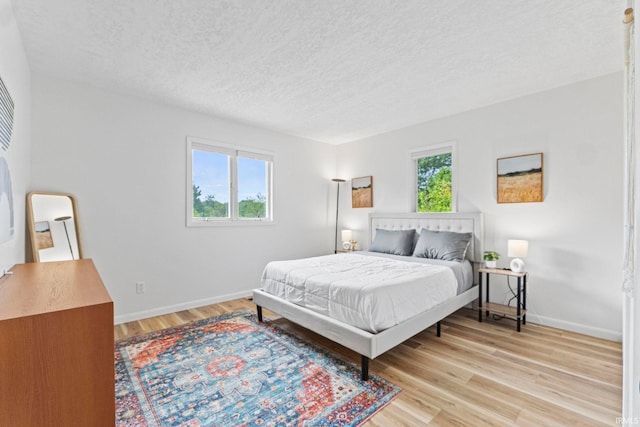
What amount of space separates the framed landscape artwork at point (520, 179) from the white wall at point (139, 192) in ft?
10.5

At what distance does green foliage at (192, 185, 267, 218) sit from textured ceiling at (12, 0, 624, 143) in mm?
1241

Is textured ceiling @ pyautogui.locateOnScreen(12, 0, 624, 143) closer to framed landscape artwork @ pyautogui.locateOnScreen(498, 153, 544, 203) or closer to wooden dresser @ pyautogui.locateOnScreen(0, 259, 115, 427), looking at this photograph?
framed landscape artwork @ pyautogui.locateOnScreen(498, 153, 544, 203)

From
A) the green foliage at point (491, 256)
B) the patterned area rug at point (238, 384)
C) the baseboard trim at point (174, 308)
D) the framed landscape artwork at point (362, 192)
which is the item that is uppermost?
the framed landscape artwork at point (362, 192)

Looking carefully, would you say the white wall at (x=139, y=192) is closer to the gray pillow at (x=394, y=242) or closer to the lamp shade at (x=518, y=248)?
the gray pillow at (x=394, y=242)

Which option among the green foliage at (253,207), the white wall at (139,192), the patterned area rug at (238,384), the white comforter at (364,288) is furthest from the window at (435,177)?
the patterned area rug at (238,384)

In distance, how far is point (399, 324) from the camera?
2332 millimetres

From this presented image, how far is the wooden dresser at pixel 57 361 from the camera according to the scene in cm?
90

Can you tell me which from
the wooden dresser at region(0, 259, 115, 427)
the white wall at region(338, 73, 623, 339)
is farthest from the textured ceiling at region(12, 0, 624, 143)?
the wooden dresser at region(0, 259, 115, 427)

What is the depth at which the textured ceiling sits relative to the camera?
76.2 inches

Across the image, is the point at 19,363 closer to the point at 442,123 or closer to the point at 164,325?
the point at 164,325

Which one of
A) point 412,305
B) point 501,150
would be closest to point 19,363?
point 412,305

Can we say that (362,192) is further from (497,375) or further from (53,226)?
(53,226)

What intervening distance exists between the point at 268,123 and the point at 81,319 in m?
3.71

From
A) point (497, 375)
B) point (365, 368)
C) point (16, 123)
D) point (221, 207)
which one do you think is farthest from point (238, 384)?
point (221, 207)
